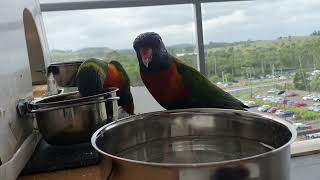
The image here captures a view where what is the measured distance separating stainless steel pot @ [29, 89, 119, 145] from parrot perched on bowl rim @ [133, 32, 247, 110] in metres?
0.10

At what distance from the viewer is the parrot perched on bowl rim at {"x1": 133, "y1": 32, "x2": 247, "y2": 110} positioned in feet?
2.44

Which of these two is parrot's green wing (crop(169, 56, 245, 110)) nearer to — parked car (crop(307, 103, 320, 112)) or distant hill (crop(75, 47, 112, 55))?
parked car (crop(307, 103, 320, 112))

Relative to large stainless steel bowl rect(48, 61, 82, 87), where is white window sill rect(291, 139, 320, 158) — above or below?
below

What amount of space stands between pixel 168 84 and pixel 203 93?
2.9 inches

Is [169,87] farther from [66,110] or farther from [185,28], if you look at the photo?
[185,28]

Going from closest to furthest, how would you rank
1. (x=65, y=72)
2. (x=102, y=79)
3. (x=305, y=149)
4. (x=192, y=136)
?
(x=192, y=136) → (x=102, y=79) → (x=65, y=72) → (x=305, y=149)

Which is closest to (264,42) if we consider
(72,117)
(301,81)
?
(301,81)

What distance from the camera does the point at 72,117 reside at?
72 centimetres

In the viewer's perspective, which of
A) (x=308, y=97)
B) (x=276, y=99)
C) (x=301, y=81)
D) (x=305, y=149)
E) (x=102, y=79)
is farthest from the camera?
(x=301, y=81)

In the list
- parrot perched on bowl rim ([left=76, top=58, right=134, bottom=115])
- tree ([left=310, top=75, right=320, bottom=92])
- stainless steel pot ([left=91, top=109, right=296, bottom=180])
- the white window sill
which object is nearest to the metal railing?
tree ([left=310, top=75, right=320, bottom=92])

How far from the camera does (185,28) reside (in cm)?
270

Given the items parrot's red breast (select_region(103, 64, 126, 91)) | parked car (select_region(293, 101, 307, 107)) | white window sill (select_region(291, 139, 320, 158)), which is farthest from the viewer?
parked car (select_region(293, 101, 307, 107))

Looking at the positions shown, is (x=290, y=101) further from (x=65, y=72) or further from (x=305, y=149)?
(x=65, y=72)

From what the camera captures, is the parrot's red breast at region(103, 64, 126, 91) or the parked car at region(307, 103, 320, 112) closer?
the parrot's red breast at region(103, 64, 126, 91)
